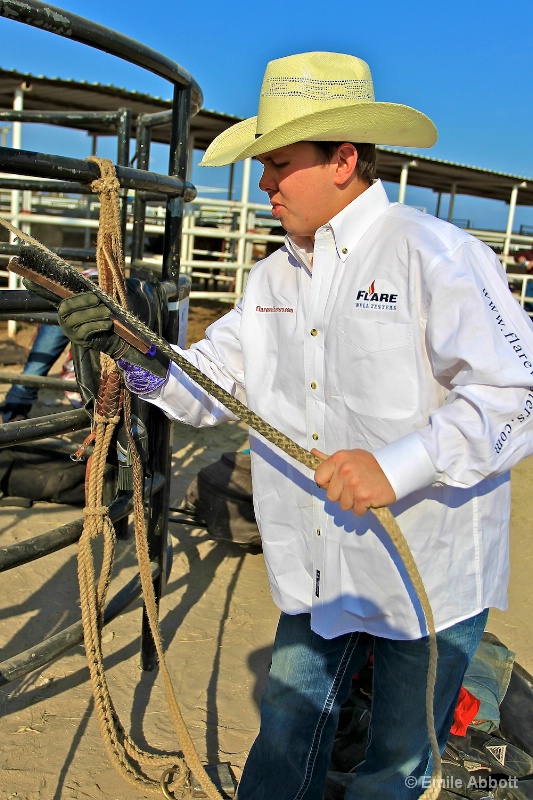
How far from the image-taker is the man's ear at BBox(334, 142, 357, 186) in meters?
1.56

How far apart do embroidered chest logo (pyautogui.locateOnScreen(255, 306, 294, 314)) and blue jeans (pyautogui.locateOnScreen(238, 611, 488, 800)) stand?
2.25 ft

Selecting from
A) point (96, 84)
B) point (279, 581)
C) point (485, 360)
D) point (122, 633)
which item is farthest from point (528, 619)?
point (96, 84)

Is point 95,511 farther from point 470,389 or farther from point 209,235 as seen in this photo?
point 209,235

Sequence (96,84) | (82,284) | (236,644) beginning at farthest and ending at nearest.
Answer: (96,84), (236,644), (82,284)

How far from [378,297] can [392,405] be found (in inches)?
8.5

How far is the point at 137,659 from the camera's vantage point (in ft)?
8.77

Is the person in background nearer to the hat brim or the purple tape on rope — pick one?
the hat brim

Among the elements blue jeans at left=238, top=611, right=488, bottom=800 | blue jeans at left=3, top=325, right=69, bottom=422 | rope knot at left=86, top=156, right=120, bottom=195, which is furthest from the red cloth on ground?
blue jeans at left=3, top=325, right=69, bottom=422

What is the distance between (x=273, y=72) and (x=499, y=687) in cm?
185

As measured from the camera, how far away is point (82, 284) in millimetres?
1516

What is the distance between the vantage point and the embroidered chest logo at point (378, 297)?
149 cm

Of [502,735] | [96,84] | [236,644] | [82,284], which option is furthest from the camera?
[96,84]

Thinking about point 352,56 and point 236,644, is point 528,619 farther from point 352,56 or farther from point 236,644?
point 352,56

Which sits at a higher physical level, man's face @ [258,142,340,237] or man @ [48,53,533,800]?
man's face @ [258,142,340,237]
